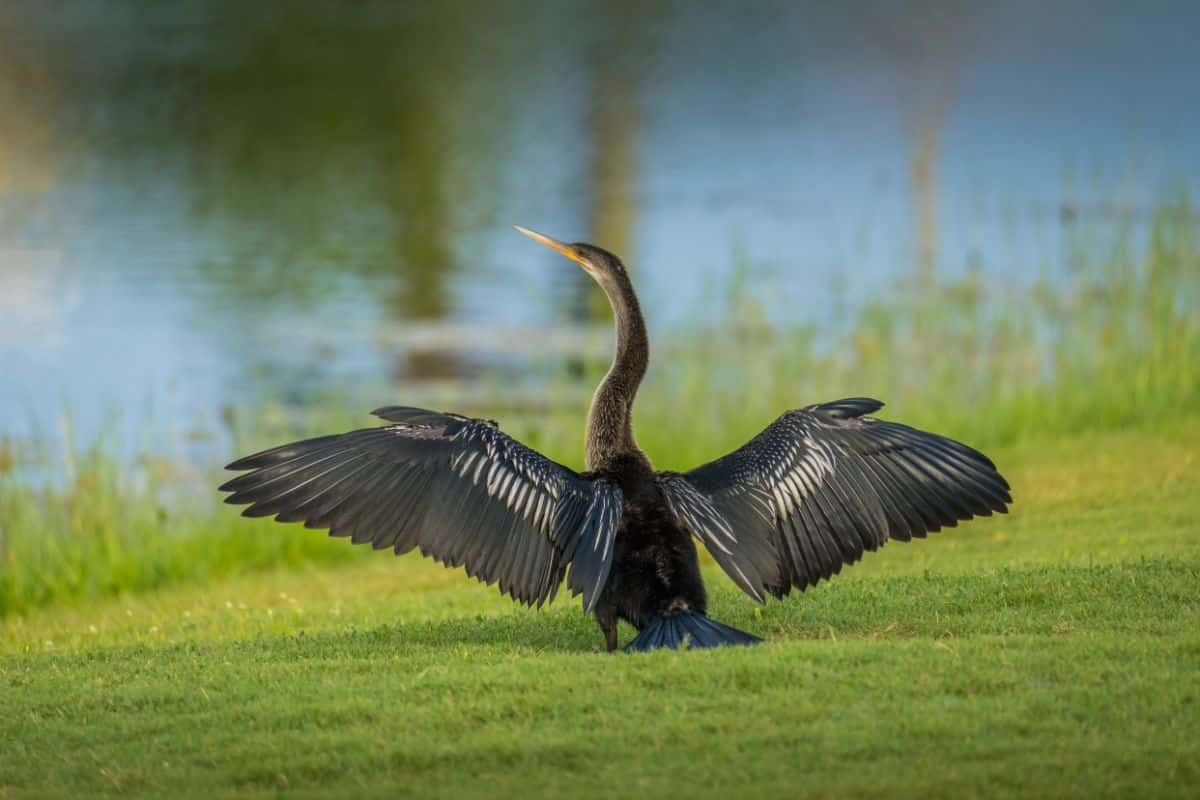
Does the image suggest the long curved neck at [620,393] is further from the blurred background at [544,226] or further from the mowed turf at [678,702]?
the blurred background at [544,226]

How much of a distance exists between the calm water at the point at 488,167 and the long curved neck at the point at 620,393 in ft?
16.3

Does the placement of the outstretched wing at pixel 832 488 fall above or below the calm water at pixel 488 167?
below

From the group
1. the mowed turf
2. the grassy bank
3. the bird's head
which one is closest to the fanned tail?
the mowed turf

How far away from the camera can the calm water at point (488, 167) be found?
15.0 metres

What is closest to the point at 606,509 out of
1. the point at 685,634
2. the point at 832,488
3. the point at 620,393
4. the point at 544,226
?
the point at 685,634

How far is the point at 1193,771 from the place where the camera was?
4.25 meters

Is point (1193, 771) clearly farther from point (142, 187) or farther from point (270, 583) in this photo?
point (142, 187)

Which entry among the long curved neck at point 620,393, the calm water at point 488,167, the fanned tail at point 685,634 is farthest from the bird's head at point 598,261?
the calm water at point 488,167

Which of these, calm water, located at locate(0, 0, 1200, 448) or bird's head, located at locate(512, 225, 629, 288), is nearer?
bird's head, located at locate(512, 225, 629, 288)

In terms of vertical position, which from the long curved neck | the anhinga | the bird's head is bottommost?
the anhinga

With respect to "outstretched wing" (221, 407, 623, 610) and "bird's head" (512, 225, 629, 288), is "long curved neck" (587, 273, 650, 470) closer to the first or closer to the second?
"bird's head" (512, 225, 629, 288)

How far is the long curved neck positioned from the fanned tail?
820mm

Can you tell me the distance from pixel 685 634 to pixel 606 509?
0.52 metres

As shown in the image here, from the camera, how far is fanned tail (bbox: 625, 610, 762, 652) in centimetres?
552
